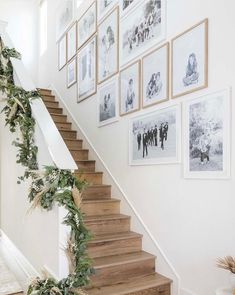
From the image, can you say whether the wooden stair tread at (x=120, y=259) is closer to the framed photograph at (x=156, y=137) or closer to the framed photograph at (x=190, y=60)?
the framed photograph at (x=156, y=137)

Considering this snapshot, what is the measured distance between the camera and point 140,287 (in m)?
2.85

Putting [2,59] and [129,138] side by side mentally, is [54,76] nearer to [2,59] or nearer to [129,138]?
[2,59]

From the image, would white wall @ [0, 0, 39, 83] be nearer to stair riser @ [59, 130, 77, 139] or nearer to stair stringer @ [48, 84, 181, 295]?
stair riser @ [59, 130, 77, 139]

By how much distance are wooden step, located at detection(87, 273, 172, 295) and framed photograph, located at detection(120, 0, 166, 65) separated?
2459 mm

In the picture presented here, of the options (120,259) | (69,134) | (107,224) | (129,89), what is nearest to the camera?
(120,259)

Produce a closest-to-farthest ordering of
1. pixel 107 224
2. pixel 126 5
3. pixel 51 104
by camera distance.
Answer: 1. pixel 107 224
2. pixel 126 5
3. pixel 51 104

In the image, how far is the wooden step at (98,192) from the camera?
406cm

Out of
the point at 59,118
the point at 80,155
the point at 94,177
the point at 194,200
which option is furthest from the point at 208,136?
the point at 59,118

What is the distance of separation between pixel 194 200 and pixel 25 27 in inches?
270

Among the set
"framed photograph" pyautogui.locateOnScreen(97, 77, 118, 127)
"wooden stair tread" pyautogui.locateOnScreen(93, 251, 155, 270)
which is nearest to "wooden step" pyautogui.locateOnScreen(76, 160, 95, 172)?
"framed photograph" pyautogui.locateOnScreen(97, 77, 118, 127)

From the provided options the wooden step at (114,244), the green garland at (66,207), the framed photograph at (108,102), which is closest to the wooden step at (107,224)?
the wooden step at (114,244)

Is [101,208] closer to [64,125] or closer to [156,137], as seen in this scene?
[156,137]

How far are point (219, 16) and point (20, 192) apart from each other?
2883 millimetres

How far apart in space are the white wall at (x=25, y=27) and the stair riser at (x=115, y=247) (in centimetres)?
574
